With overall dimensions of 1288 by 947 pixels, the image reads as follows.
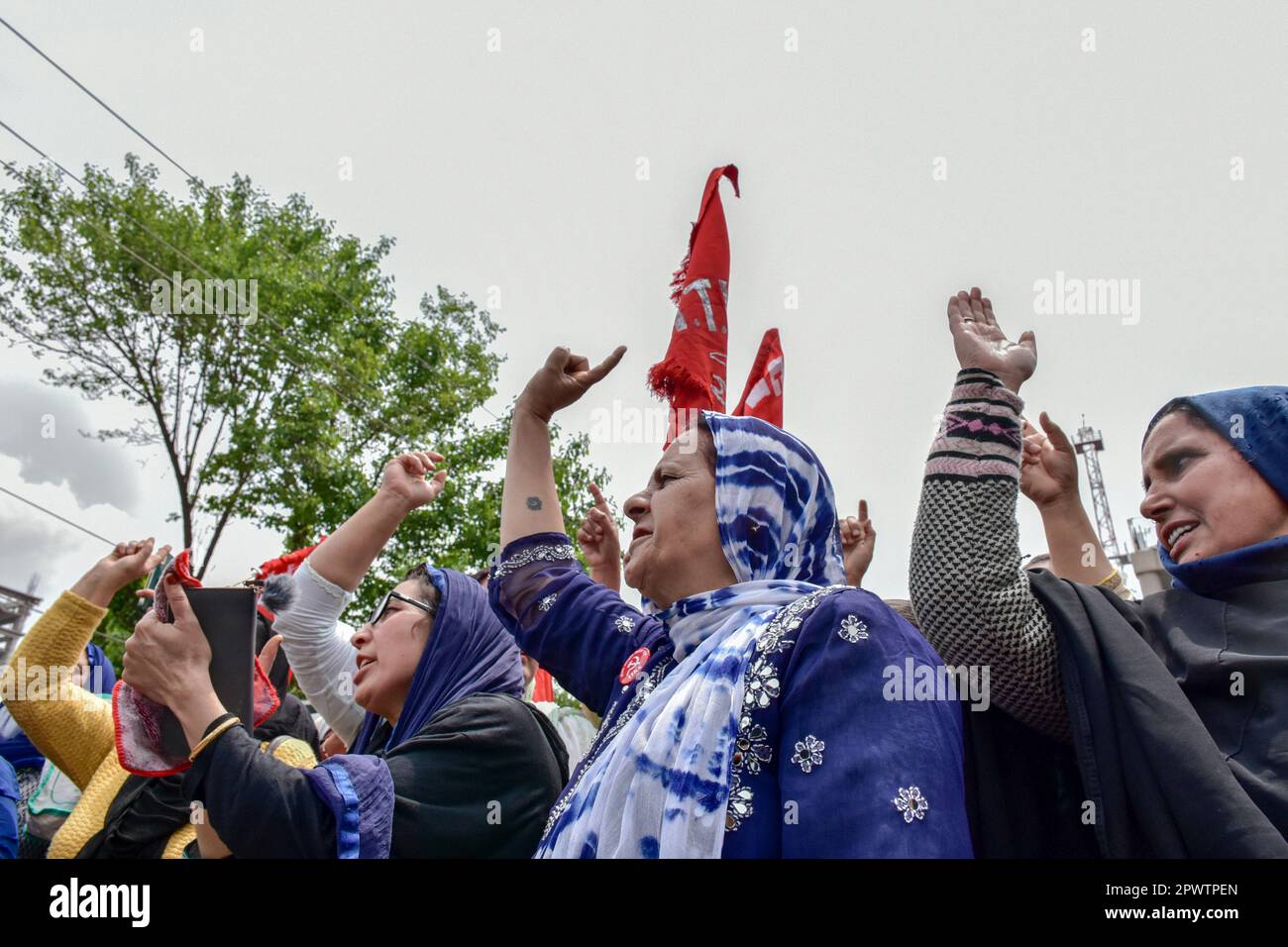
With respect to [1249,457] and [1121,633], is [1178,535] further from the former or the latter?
[1121,633]

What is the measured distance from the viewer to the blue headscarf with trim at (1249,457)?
1748mm

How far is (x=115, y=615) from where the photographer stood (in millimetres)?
12367

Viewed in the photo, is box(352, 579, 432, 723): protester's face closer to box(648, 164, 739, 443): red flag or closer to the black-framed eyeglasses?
the black-framed eyeglasses

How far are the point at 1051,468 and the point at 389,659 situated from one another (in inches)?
65.1

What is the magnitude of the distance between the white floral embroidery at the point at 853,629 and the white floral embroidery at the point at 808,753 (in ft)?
0.50

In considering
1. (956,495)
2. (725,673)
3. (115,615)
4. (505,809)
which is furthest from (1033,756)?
(115,615)

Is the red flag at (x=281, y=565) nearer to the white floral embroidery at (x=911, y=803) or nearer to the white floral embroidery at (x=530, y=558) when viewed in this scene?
the white floral embroidery at (x=530, y=558)

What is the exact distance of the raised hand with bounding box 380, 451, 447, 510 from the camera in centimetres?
302

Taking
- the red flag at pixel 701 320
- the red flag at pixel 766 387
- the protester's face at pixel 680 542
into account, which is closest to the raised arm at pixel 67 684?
the red flag at pixel 701 320

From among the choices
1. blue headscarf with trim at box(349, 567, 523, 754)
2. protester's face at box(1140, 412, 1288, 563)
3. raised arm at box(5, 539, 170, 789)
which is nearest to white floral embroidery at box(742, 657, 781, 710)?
protester's face at box(1140, 412, 1288, 563)

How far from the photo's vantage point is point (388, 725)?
2.87 m

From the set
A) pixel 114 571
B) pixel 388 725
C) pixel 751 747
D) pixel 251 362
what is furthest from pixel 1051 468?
pixel 251 362
